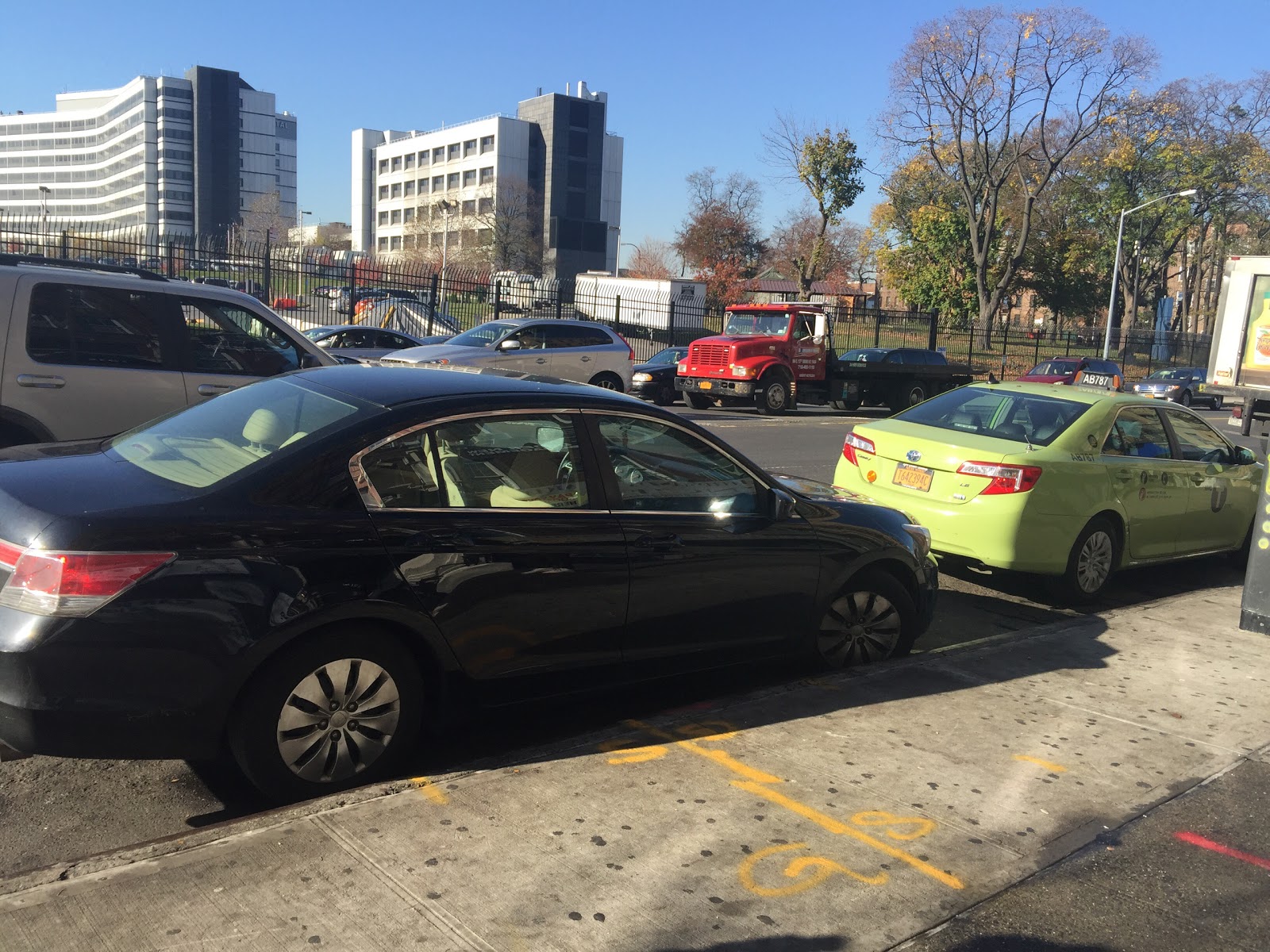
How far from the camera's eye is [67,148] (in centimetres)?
15862

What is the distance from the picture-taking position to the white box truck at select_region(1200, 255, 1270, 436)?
274 inches

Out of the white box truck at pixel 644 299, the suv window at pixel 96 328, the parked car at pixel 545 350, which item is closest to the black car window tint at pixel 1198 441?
the suv window at pixel 96 328

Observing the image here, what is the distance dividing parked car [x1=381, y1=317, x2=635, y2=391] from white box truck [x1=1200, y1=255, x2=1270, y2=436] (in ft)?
37.1

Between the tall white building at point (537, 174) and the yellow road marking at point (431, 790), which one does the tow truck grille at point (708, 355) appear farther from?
the tall white building at point (537, 174)

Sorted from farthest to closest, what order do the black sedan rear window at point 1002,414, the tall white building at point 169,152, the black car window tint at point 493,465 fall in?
the tall white building at point 169,152 < the black sedan rear window at point 1002,414 < the black car window tint at point 493,465

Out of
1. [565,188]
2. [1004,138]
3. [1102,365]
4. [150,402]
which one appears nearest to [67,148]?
[565,188]

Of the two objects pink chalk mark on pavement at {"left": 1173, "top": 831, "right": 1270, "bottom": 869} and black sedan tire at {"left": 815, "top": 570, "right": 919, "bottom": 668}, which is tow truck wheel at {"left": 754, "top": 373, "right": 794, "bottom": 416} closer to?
black sedan tire at {"left": 815, "top": 570, "right": 919, "bottom": 668}

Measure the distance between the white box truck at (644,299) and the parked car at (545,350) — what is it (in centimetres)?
1503

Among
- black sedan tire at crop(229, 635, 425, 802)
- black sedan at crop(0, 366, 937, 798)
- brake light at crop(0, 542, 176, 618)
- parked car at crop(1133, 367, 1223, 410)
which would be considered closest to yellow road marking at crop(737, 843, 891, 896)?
black sedan at crop(0, 366, 937, 798)

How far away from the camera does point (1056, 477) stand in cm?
704

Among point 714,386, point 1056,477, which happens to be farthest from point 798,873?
point 714,386

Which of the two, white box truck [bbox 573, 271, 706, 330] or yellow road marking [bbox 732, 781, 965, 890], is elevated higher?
white box truck [bbox 573, 271, 706, 330]

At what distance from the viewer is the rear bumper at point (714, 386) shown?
2308 cm

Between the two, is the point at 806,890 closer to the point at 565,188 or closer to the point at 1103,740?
the point at 1103,740
